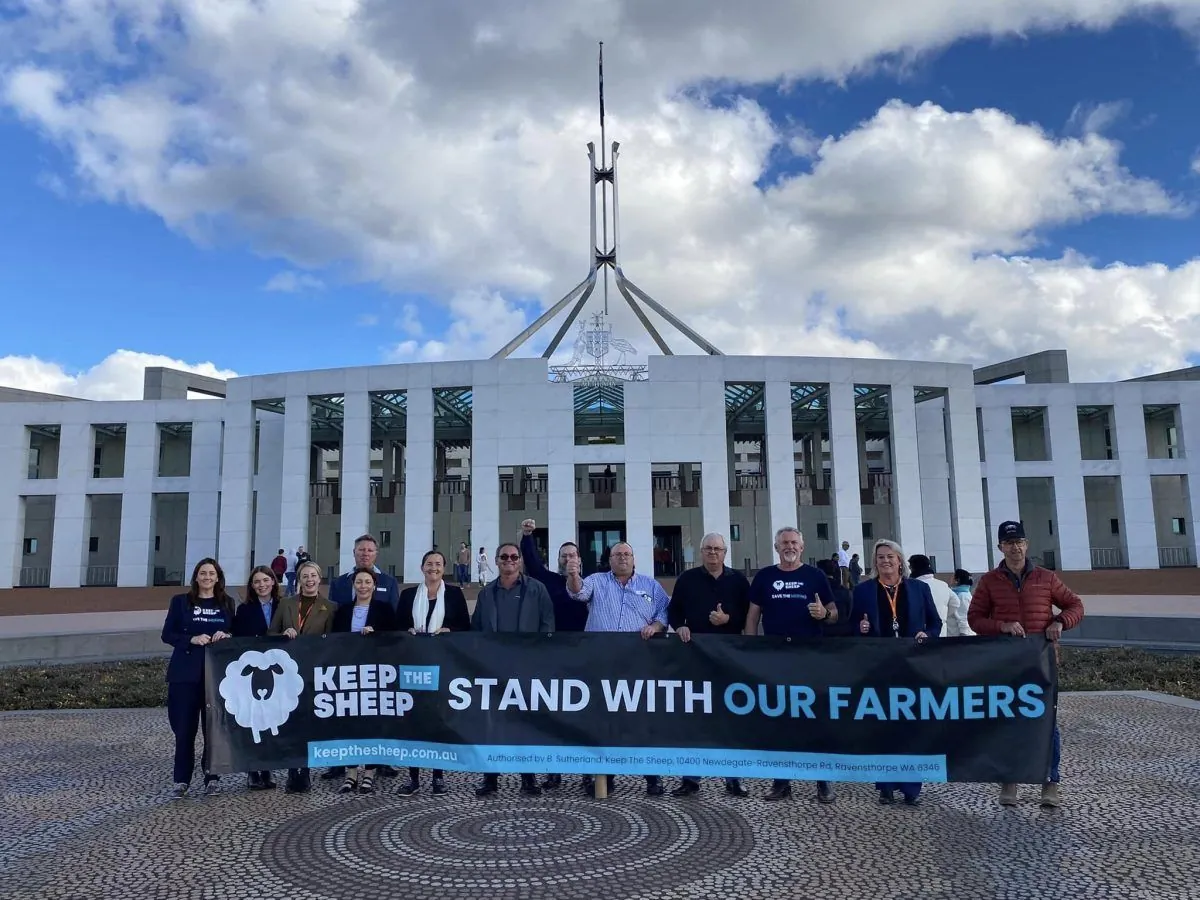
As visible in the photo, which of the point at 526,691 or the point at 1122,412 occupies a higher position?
the point at 1122,412

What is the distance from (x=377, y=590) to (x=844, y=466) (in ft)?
101

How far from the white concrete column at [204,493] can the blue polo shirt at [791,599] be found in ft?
123

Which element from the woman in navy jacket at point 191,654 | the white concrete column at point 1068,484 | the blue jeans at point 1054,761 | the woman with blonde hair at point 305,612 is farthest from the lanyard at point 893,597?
the white concrete column at point 1068,484

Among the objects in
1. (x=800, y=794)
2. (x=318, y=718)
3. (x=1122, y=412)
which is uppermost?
(x=1122, y=412)

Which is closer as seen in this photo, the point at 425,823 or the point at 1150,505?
the point at 425,823

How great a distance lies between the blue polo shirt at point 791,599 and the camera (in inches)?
240

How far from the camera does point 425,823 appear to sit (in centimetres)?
548

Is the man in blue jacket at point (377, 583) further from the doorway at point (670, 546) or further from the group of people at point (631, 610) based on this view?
the doorway at point (670, 546)

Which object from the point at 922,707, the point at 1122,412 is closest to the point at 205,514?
the point at 922,707

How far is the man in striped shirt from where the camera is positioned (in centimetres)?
635

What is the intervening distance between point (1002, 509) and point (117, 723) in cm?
3764

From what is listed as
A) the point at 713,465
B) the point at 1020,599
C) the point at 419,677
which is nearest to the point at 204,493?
the point at 713,465

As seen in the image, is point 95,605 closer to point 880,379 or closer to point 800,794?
point 800,794

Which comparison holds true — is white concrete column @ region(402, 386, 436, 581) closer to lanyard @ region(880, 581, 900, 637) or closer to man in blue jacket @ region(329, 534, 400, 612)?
man in blue jacket @ region(329, 534, 400, 612)
